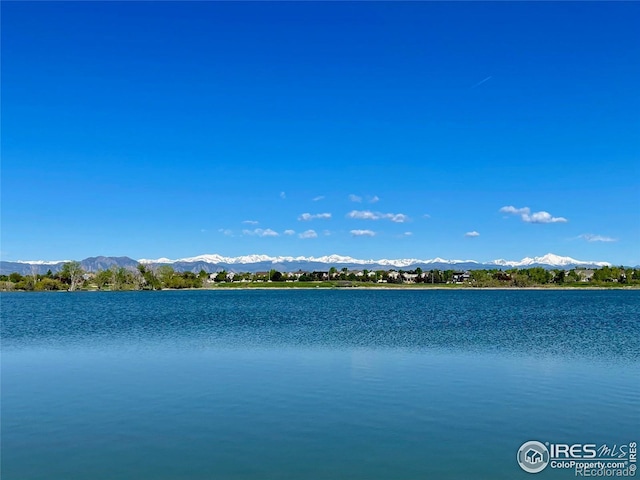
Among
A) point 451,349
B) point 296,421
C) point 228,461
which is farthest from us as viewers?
point 451,349

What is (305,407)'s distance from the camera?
1798cm

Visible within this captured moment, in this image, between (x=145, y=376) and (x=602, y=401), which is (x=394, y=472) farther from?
(x=145, y=376)

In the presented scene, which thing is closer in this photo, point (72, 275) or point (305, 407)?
point (305, 407)

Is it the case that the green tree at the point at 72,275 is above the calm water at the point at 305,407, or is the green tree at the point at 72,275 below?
above

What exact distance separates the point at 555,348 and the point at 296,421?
2310cm

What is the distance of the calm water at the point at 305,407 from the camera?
1284cm

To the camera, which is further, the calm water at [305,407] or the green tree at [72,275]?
the green tree at [72,275]

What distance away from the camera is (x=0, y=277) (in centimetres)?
19850

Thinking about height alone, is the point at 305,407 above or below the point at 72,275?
below

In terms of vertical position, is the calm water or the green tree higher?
the green tree

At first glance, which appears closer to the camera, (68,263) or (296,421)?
(296,421)

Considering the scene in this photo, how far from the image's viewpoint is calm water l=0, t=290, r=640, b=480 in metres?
12.8

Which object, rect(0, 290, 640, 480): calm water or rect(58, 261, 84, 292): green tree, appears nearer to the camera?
rect(0, 290, 640, 480): calm water

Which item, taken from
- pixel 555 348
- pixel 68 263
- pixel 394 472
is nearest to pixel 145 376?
pixel 394 472
